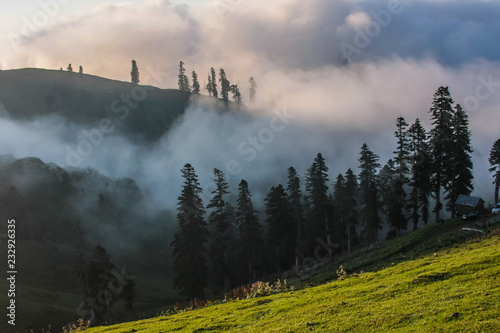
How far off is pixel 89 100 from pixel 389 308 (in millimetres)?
176005

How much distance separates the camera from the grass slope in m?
13.5

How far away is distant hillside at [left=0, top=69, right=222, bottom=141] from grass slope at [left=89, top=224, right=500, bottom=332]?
146 meters

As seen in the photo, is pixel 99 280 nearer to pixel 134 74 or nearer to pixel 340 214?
pixel 340 214

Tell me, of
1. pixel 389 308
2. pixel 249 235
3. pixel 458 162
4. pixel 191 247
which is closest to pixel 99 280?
pixel 191 247

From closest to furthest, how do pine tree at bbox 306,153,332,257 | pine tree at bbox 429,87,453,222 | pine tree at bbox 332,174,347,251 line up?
pine tree at bbox 429,87,453,222 < pine tree at bbox 306,153,332,257 < pine tree at bbox 332,174,347,251

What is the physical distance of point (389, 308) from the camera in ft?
52.0

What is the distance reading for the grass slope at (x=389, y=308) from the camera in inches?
531

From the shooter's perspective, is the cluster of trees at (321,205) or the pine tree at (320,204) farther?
the pine tree at (320,204)

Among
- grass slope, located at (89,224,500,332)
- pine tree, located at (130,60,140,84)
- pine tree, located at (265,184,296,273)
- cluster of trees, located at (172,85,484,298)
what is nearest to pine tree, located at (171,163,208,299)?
cluster of trees, located at (172,85,484,298)

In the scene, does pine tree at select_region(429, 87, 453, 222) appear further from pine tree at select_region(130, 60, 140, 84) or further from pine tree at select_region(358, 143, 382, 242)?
pine tree at select_region(130, 60, 140, 84)

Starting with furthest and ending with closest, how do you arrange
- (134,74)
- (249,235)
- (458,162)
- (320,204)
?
(134,74) → (320,204) → (249,235) → (458,162)

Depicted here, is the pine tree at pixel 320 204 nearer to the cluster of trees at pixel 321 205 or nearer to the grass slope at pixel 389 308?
the cluster of trees at pixel 321 205

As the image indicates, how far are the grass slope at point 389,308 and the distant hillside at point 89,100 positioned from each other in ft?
478

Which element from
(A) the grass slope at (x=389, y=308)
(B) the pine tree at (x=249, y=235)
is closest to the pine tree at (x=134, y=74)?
(B) the pine tree at (x=249, y=235)
